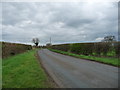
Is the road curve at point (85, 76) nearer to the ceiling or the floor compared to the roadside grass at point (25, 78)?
nearer to the floor

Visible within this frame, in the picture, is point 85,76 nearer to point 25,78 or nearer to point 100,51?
point 25,78

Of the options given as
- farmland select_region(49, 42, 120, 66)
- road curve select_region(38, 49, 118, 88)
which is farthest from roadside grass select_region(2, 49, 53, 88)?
farmland select_region(49, 42, 120, 66)

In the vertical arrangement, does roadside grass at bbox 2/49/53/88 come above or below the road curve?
above

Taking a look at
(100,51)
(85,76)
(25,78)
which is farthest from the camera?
(100,51)

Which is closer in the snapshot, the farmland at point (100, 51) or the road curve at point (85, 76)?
the road curve at point (85, 76)

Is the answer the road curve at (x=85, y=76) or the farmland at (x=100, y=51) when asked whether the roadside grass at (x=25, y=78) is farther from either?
the farmland at (x=100, y=51)

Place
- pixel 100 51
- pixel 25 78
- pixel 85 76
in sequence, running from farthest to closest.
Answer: pixel 100 51 → pixel 85 76 → pixel 25 78

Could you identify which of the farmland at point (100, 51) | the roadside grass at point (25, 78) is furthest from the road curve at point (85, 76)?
the farmland at point (100, 51)

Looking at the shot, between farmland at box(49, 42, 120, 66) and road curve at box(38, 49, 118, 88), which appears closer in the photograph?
road curve at box(38, 49, 118, 88)

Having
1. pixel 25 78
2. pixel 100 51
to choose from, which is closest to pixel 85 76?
pixel 25 78

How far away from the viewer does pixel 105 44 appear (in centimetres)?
1404

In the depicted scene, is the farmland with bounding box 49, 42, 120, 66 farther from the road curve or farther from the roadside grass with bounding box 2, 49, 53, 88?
the roadside grass with bounding box 2, 49, 53, 88

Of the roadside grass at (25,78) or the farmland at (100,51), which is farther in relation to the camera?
the farmland at (100,51)

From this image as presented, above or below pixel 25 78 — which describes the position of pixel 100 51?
above
